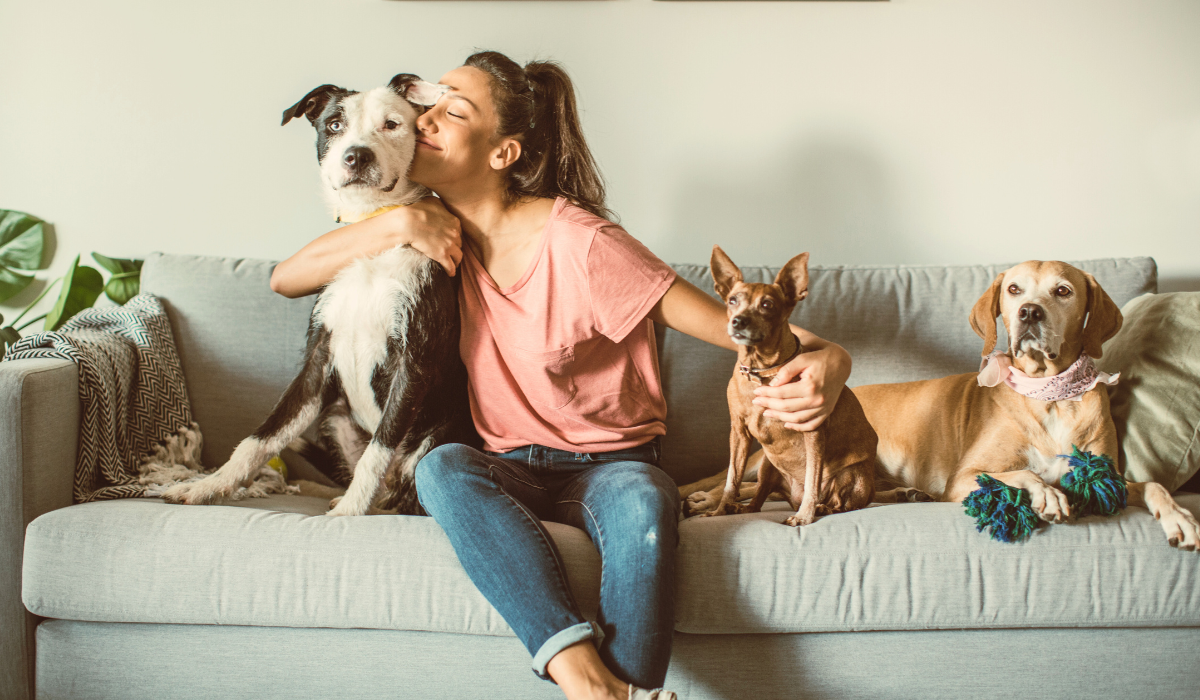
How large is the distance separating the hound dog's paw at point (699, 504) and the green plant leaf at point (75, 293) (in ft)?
6.13

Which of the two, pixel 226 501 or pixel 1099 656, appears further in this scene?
pixel 226 501

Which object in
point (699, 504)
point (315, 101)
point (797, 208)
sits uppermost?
point (315, 101)

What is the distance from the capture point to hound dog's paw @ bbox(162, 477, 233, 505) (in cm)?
142

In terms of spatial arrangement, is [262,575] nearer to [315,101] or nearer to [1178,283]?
[315,101]

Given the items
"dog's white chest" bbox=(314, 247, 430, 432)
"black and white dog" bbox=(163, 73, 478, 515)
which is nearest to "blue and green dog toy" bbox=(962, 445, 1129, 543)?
"black and white dog" bbox=(163, 73, 478, 515)

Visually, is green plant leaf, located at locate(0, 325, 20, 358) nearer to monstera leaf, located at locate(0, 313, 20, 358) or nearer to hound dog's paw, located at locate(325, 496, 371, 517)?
monstera leaf, located at locate(0, 313, 20, 358)

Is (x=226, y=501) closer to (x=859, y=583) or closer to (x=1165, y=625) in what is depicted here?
(x=859, y=583)

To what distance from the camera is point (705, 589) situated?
48.3 inches

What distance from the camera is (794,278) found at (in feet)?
4.60

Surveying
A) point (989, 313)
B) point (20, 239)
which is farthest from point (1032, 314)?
point (20, 239)

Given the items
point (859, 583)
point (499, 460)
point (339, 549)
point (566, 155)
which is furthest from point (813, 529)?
point (566, 155)

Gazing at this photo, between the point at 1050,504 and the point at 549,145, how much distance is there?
125 centimetres

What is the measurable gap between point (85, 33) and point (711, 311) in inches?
87.3

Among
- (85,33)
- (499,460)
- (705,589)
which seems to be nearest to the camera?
(705,589)
